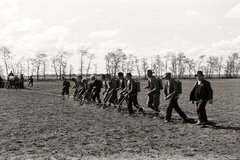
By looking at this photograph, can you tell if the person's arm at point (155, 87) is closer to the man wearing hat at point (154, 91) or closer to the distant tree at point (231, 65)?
the man wearing hat at point (154, 91)

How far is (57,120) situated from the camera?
10742 mm

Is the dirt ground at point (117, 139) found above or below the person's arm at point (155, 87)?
below

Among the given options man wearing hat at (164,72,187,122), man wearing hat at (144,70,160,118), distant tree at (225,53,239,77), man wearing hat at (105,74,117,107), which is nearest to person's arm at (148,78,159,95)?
man wearing hat at (144,70,160,118)

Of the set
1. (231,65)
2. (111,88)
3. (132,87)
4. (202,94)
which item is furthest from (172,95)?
(231,65)

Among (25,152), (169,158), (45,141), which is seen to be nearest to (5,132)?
(45,141)

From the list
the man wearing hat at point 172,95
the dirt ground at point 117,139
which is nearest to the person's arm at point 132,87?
the dirt ground at point 117,139

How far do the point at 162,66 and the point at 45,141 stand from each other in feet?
367

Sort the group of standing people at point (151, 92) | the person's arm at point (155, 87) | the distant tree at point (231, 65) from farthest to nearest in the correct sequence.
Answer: the distant tree at point (231, 65) → the person's arm at point (155, 87) → the group of standing people at point (151, 92)

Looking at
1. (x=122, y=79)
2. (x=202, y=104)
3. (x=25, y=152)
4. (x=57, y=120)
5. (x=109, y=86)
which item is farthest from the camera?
(x=109, y=86)

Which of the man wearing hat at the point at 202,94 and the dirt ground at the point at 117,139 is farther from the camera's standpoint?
the man wearing hat at the point at 202,94

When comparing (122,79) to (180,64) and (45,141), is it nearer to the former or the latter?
(45,141)

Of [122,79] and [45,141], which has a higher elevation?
[122,79]

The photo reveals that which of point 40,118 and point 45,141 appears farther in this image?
point 40,118

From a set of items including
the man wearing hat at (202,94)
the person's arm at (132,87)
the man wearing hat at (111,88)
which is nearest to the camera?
the man wearing hat at (202,94)
